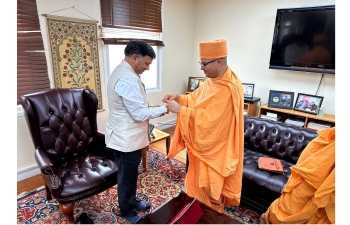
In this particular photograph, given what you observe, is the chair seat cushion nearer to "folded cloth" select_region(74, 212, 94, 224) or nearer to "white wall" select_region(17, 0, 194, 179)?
"folded cloth" select_region(74, 212, 94, 224)

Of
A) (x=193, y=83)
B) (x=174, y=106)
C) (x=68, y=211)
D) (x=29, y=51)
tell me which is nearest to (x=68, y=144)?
(x=68, y=211)

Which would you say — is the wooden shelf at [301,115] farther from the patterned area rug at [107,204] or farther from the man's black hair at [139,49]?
the man's black hair at [139,49]

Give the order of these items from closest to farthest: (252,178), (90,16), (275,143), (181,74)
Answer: (252,178) < (275,143) < (90,16) < (181,74)

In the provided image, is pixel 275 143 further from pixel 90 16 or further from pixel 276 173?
pixel 90 16

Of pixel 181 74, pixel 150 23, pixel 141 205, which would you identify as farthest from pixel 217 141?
pixel 181 74

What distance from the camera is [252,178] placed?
1.76 meters

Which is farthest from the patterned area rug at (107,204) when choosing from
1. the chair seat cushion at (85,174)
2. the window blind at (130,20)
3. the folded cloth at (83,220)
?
the window blind at (130,20)

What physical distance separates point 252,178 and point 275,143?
0.57 m

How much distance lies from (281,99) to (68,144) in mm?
2906

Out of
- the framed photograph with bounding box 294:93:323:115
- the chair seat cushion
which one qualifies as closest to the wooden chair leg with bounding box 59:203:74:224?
the chair seat cushion

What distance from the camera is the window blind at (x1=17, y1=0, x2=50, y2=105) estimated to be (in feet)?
6.35

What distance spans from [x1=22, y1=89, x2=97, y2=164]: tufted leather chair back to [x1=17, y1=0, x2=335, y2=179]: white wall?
0.82m

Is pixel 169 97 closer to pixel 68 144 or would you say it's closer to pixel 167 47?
pixel 68 144
